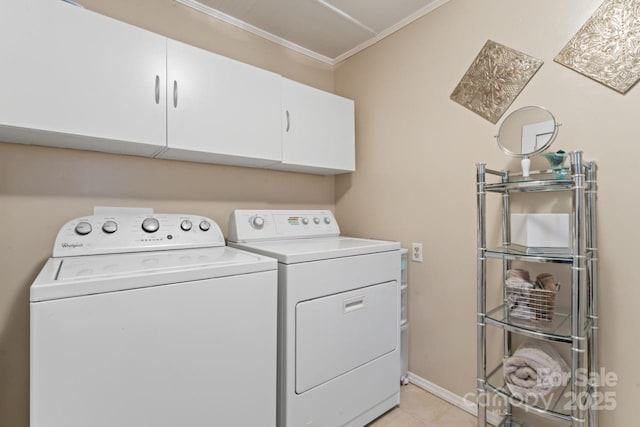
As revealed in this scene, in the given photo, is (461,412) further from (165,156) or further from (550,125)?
(165,156)

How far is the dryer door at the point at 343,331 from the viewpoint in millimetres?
1340

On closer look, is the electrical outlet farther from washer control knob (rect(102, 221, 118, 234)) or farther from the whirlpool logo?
the whirlpool logo

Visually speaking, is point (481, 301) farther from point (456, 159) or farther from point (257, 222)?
point (257, 222)

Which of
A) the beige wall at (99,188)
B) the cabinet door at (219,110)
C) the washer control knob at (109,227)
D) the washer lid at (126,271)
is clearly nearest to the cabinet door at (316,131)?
the cabinet door at (219,110)

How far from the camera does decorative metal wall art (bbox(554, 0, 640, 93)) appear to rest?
3.87 ft

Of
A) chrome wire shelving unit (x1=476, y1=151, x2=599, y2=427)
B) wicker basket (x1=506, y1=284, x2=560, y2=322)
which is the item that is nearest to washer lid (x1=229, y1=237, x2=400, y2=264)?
chrome wire shelving unit (x1=476, y1=151, x2=599, y2=427)

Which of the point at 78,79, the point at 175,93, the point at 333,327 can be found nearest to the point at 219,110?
the point at 175,93

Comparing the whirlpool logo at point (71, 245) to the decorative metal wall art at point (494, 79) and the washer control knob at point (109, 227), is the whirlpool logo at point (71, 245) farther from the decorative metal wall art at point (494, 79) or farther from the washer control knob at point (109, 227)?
the decorative metal wall art at point (494, 79)

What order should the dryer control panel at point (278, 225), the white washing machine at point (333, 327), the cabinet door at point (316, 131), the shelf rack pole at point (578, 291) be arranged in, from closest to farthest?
1. the shelf rack pole at point (578, 291)
2. the white washing machine at point (333, 327)
3. the dryer control panel at point (278, 225)
4. the cabinet door at point (316, 131)

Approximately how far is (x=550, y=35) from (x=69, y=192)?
7.86 feet

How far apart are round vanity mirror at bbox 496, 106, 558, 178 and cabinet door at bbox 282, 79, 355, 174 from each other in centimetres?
101

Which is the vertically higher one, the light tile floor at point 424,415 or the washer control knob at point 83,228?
the washer control knob at point 83,228

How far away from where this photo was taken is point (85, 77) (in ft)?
4.13

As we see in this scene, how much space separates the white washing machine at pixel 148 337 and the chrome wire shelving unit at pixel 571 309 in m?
0.98
